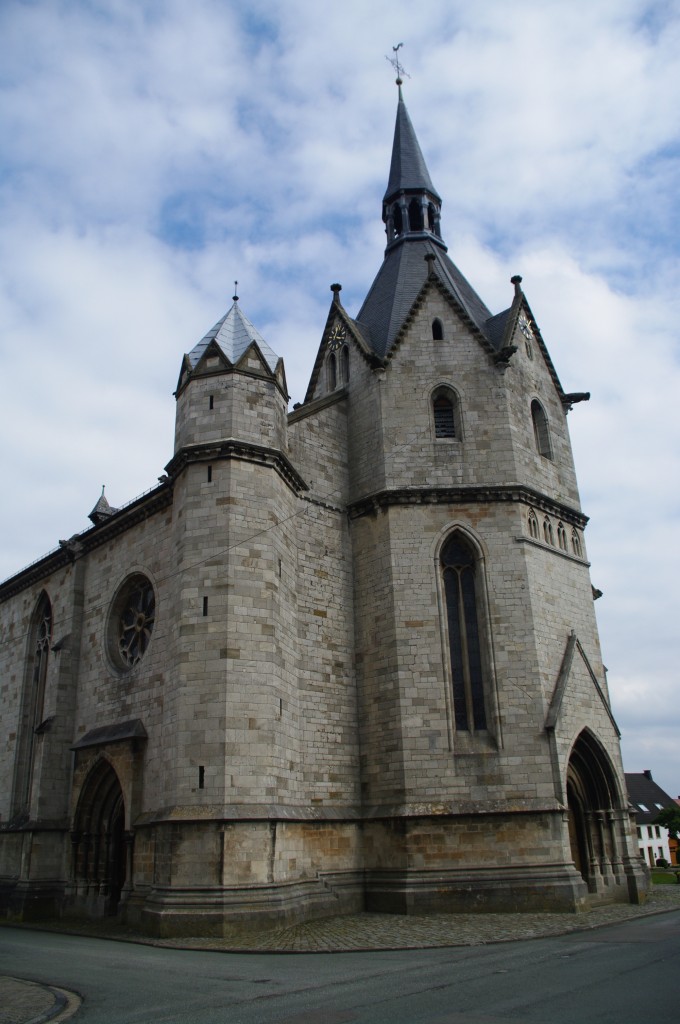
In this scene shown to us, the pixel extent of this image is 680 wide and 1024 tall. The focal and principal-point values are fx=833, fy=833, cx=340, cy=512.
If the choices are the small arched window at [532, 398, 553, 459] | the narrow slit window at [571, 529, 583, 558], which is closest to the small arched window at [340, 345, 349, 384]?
the small arched window at [532, 398, 553, 459]

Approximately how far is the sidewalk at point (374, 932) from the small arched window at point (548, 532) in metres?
8.91

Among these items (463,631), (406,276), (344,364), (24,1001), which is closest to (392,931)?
(463,631)

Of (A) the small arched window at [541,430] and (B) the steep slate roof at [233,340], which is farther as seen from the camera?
(A) the small arched window at [541,430]

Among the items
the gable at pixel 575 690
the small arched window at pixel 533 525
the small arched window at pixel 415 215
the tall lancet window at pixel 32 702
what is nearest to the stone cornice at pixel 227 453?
the small arched window at pixel 533 525

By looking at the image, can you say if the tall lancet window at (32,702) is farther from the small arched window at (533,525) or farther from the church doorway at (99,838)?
the small arched window at (533,525)

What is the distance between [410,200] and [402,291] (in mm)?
6921

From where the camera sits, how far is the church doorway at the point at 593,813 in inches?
815

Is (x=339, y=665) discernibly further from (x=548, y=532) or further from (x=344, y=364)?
(x=344, y=364)

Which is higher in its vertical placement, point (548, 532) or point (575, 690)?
point (548, 532)

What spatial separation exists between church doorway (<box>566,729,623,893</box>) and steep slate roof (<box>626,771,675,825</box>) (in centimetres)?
4649

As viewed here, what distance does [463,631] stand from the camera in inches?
807

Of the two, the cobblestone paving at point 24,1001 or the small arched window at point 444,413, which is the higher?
the small arched window at point 444,413

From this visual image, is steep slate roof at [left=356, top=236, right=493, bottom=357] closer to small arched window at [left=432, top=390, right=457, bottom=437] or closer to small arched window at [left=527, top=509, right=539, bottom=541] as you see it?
small arched window at [left=432, top=390, right=457, bottom=437]

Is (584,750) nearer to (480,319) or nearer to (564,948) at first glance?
(564,948)
